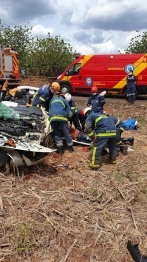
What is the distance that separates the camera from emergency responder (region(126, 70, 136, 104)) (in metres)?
12.3

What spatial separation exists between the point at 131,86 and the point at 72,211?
9.71 m

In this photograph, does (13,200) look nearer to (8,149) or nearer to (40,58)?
(8,149)

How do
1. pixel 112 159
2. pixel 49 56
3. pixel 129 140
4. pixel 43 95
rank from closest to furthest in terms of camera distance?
pixel 112 159 < pixel 129 140 < pixel 43 95 < pixel 49 56

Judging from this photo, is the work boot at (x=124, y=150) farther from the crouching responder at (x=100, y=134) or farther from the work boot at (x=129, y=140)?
the crouching responder at (x=100, y=134)

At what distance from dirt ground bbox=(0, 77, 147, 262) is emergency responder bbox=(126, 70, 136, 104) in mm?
7301

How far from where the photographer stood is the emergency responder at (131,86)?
1234cm

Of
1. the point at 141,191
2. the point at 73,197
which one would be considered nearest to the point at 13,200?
the point at 73,197

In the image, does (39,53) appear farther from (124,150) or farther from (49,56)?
(124,150)

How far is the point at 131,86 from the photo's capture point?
41.1 ft

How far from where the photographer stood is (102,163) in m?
5.64

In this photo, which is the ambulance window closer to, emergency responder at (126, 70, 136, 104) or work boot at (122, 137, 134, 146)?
emergency responder at (126, 70, 136, 104)

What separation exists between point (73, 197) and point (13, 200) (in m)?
0.86

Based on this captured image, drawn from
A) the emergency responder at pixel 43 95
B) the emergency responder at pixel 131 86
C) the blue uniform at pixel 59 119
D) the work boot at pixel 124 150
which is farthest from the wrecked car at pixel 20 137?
the emergency responder at pixel 131 86

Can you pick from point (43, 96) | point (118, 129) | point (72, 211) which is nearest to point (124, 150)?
point (118, 129)
